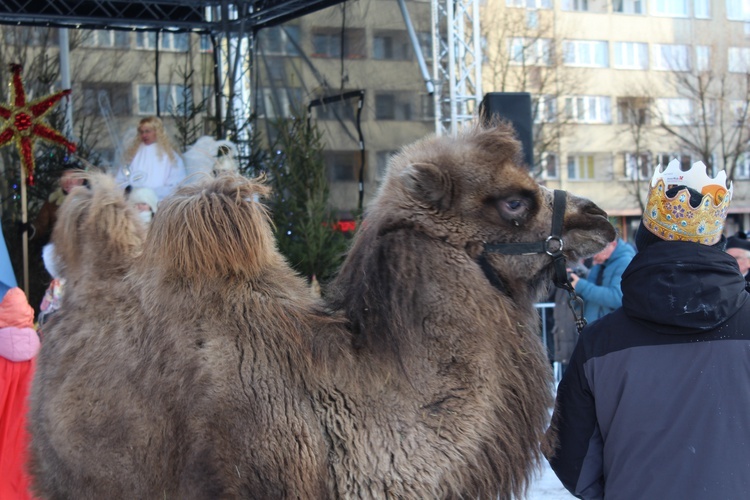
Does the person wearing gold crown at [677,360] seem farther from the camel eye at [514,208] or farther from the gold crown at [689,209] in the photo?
the camel eye at [514,208]

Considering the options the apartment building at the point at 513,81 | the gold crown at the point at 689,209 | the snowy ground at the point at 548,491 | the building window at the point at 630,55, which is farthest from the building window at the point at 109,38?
the building window at the point at 630,55

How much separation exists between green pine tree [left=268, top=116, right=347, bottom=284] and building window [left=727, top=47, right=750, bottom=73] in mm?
20825

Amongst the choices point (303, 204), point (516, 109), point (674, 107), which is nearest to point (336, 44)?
point (303, 204)

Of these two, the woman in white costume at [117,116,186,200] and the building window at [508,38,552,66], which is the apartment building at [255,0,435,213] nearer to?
the woman in white costume at [117,116,186,200]

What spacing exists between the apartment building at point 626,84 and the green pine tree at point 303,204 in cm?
1418

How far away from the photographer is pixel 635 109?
30.1 m

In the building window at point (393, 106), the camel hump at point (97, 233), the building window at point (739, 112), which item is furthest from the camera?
the building window at point (739, 112)

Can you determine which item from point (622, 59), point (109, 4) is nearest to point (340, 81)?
point (109, 4)

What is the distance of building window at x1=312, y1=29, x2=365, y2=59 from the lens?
10.5 meters

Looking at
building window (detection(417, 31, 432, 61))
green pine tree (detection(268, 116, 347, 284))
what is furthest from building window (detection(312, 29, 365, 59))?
green pine tree (detection(268, 116, 347, 284))

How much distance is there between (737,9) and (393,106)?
23387mm

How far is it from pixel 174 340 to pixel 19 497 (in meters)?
A: 2.19

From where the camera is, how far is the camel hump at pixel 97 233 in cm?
352

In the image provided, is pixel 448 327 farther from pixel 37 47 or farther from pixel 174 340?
pixel 37 47
